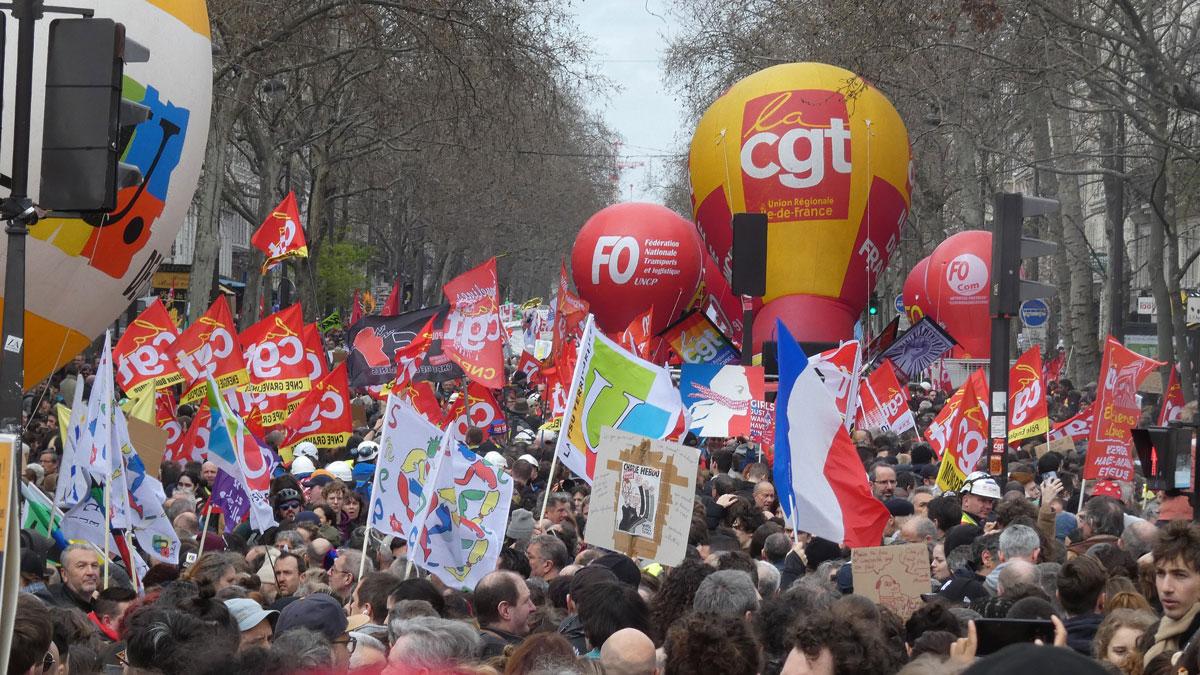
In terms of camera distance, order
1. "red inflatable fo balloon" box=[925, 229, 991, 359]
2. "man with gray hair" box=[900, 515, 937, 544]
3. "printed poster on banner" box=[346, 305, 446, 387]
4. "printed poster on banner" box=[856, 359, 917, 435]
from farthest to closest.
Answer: "red inflatable fo balloon" box=[925, 229, 991, 359] < "printed poster on banner" box=[346, 305, 446, 387] < "printed poster on banner" box=[856, 359, 917, 435] < "man with gray hair" box=[900, 515, 937, 544]

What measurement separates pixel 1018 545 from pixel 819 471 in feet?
4.57

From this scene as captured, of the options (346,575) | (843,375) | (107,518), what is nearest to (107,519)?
(107,518)

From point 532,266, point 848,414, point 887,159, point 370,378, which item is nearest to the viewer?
point 848,414

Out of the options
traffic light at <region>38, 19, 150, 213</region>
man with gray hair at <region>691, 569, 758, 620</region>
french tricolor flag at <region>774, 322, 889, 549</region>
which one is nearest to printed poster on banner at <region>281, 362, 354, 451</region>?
french tricolor flag at <region>774, 322, 889, 549</region>

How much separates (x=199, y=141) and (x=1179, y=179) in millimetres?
25013

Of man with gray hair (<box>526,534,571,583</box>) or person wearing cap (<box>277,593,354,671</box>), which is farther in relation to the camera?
man with gray hair (<box>526,534,571,583</box>)

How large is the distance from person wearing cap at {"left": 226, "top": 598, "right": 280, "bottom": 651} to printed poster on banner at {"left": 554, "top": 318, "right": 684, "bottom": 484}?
14.8ft

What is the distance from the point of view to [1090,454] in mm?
12164

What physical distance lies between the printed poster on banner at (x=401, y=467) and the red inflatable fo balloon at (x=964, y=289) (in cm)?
2452

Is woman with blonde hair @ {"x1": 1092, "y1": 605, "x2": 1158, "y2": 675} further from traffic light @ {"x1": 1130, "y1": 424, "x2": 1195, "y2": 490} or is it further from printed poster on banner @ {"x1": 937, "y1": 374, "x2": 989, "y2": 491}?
printed poster on banner @ {"x1": 937, "y1": 374, "x2": 989, "y2": 491}

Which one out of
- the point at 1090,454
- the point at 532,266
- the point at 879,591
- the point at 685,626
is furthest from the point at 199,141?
the point at 532,266

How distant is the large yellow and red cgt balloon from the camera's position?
24438mm

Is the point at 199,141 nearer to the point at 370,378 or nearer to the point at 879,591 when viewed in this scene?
the point at 879,591

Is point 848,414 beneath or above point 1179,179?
beneath
